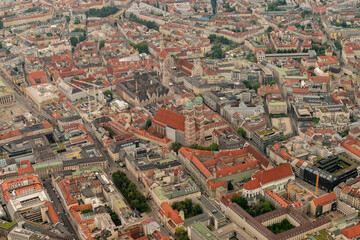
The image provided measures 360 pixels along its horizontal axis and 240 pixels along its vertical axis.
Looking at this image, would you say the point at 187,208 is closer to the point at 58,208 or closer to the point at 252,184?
the point at 252,184

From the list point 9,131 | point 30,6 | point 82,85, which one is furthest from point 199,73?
point 30,6

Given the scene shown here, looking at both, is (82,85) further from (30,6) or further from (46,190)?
(30,6)

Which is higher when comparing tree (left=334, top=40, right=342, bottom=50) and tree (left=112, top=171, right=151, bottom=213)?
tree (left=334, top=40, right=342, bottom=50)

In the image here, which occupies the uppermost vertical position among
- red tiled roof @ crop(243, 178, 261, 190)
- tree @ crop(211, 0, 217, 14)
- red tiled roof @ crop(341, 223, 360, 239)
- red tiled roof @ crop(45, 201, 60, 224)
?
tree @ crop(211, 0, 217, 14)

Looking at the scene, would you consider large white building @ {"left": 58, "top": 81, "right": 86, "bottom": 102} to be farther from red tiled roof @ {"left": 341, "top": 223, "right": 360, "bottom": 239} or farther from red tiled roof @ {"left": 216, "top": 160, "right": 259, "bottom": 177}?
red tiled roof @ {"left": 341, "top": 223, "right": 360, "bottom": 239}

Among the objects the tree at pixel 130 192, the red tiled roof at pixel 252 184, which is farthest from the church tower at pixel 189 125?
the red tiled roof at pixel 252 184

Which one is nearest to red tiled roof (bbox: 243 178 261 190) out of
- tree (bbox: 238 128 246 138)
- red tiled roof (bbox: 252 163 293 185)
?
red tiled roof (bbox: 252 163 293 185)

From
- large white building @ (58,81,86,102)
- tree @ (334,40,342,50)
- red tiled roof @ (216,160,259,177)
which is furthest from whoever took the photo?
tree @ (334,40,342,50)
